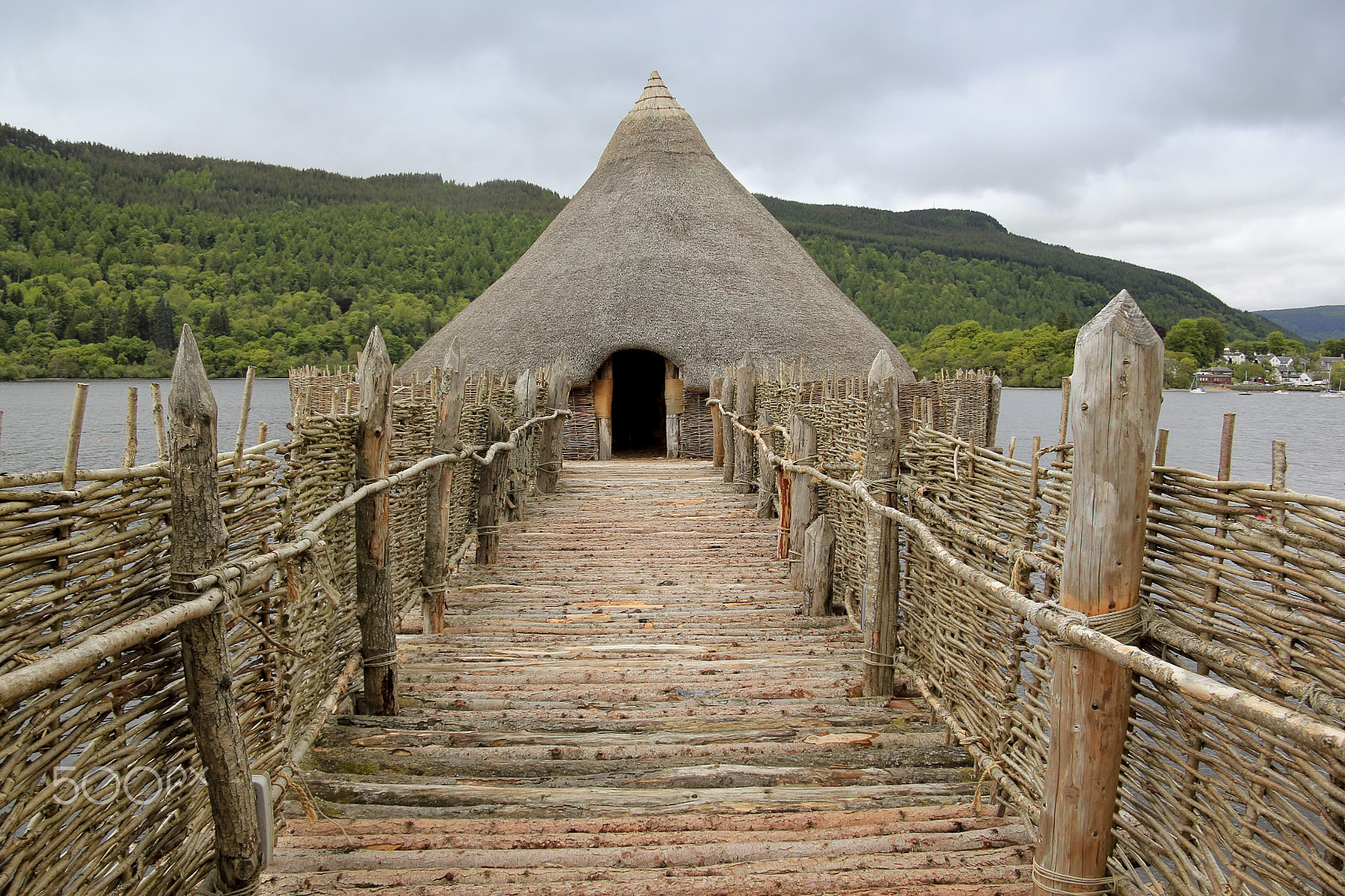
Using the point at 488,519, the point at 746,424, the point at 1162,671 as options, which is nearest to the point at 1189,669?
the point at 1162,671

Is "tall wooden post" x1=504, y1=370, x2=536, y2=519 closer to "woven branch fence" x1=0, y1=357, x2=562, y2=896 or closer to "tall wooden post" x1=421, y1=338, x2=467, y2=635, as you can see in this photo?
"tall wooden post" x1=421, y1=338, x2=467, y2=635

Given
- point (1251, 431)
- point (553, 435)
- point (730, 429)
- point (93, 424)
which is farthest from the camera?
point (1251, 431)

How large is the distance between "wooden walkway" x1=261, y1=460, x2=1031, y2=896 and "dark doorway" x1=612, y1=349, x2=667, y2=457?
1639 cm

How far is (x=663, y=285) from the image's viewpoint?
1816 centimetres

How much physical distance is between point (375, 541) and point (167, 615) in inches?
75.6

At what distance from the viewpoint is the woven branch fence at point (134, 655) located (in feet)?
6.18

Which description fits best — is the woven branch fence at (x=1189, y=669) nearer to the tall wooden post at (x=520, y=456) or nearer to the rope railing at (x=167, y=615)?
the rope railing at (x=167, y=615)

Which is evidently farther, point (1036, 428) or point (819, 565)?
point (1036, 428)

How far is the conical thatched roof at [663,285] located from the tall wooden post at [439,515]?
10656 millimetres

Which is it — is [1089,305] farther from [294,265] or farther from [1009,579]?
[1009,579]

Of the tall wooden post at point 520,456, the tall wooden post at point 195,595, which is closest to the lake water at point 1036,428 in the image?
the tall wooden post at point 520,456

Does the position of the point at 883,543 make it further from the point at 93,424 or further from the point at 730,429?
the point at 93,424

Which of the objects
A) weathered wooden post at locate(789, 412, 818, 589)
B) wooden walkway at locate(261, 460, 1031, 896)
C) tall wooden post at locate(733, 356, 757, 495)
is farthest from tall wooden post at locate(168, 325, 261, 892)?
tall wooden post at locate(733, 356, 757, 495)

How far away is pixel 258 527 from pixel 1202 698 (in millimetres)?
2860
